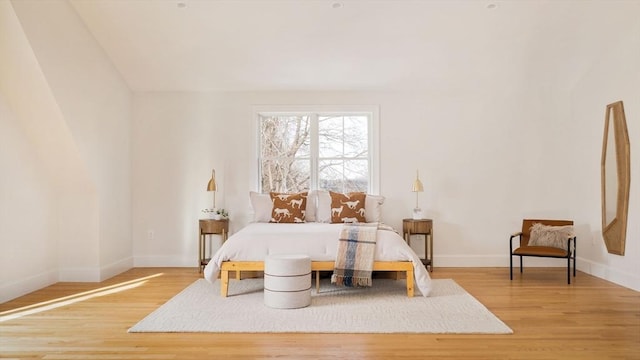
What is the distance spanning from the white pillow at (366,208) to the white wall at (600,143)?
8.29ft

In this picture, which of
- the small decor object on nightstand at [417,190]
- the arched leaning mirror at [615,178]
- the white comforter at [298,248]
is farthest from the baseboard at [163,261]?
the arched leaning mirror at [615,178]

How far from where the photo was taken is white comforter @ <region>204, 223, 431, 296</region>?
4.50 m

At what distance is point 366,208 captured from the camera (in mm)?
5836

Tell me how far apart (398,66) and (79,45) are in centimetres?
359

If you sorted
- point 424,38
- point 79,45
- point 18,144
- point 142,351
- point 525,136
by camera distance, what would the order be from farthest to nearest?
point 525,136 → point 424,38 → point 79,45 → point 18,144 → point 142,351

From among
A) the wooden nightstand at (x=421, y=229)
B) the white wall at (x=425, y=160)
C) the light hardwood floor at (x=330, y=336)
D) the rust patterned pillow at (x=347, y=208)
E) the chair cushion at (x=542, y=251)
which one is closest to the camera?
the light hardwood floor at (x=330, y=336)

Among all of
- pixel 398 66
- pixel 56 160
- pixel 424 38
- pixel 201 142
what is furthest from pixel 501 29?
pixel 56 160

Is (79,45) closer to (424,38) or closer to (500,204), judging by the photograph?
(424,38)

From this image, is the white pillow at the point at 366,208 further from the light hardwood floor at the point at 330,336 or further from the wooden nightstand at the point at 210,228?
the light hardwood floor at the point at 330,336

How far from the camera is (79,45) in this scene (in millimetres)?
4930

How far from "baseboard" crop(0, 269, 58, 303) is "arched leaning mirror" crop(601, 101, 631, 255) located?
6176mm

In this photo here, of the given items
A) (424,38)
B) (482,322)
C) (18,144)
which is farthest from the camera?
(424,38)

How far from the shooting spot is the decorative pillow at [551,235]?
17.6 ft

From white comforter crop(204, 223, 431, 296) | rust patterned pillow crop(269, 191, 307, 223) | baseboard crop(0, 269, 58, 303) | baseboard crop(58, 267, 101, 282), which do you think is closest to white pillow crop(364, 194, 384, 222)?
rust patterned pillow crop(269, 191, 307, 223)
